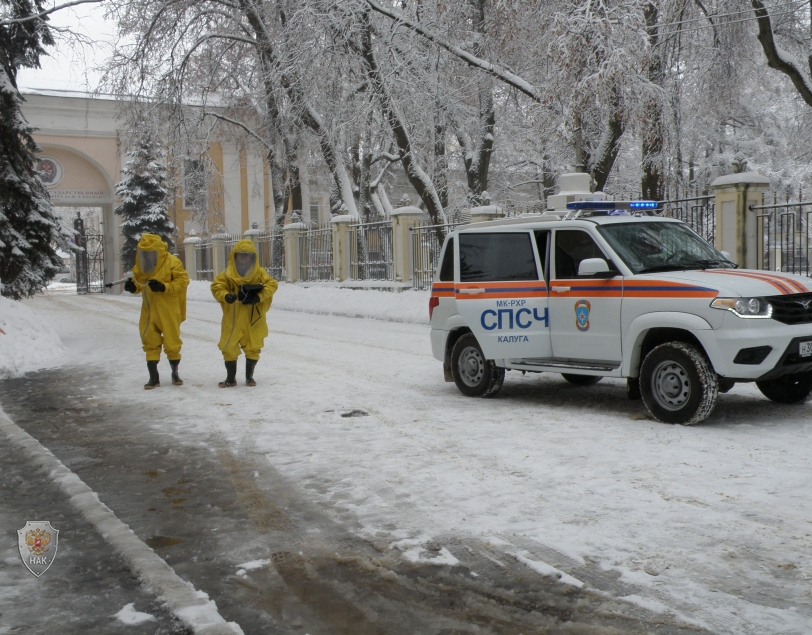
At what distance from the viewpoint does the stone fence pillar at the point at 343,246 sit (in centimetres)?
2900

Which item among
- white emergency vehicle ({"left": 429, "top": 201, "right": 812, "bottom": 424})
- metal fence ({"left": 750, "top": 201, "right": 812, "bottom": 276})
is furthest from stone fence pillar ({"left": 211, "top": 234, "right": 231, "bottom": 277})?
white emergency vehicle ({"left": 429, "top": 201, "right": 812, "bottom": 424})

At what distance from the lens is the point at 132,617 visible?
4.00 meters

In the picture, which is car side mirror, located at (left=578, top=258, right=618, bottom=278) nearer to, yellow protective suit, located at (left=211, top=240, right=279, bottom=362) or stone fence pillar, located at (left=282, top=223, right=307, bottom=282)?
yellow protective suit, located at (left=211, top=240, right=279, bottom=362)

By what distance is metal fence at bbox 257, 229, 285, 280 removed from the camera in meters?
34.6

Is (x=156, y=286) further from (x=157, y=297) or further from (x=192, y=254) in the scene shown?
(x=192, y=254)

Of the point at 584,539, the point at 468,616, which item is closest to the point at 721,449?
the point at 584,539

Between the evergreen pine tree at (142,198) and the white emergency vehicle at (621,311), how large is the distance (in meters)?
41.5

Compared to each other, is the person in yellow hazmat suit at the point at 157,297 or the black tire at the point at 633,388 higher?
the person in yellow hazmat suit at the point at 157,297

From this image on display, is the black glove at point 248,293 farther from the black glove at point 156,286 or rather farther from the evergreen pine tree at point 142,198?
the evergreen pine tree at point 142,198

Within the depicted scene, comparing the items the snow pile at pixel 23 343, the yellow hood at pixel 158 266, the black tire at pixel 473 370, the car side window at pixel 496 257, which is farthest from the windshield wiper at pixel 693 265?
the snow pile at pixel 23 343

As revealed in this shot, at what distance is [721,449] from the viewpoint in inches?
273

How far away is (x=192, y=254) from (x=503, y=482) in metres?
41.1

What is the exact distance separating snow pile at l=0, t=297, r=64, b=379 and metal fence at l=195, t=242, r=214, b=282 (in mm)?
27331

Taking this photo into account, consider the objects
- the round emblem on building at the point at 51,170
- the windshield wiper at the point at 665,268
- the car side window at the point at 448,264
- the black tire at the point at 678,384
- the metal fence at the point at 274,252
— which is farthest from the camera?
the round emblem on building at the point at 51,170
